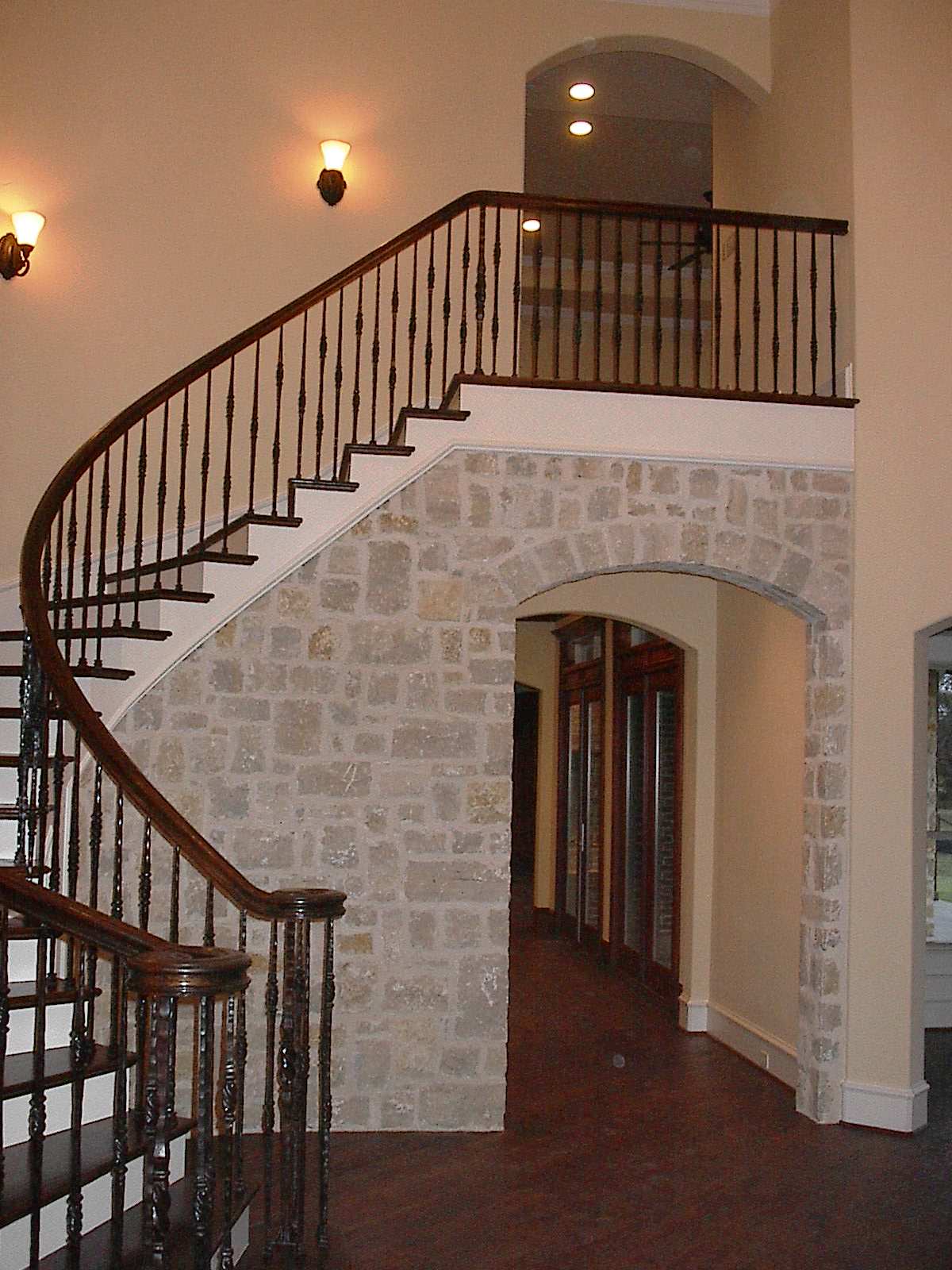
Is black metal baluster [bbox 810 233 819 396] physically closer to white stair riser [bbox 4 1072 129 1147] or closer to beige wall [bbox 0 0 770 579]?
beige wall [bbox 0 0 770 579]

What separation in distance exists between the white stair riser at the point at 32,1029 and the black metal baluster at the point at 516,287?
3.51 metres

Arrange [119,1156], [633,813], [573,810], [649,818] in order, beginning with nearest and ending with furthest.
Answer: [119,1156] → [649,818] → [633,813] → [573,810]

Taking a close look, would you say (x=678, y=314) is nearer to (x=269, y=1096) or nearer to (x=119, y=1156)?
(x=269, y=1096)

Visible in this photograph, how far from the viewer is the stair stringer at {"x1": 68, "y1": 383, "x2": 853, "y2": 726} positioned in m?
5.32

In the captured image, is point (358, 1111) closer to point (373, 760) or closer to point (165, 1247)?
point (373, 760)

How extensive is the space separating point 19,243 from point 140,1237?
5143mm

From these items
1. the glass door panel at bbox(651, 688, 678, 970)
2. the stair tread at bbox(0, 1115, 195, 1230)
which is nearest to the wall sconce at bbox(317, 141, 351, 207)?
the glass door panel at bbox(651, 688, 678, 970)

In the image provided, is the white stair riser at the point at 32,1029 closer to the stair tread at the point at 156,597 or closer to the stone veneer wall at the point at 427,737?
the stone veneer wall at the point at 427,737

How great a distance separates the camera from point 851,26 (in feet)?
19.5

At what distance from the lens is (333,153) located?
6820 mm

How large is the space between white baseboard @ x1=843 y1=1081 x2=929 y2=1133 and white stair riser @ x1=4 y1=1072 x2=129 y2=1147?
10.8 feet

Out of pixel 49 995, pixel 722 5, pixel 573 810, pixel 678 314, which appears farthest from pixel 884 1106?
pixel 722 5

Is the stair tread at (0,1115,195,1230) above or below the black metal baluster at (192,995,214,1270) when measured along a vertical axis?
below

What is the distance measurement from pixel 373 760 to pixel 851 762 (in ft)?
6.96
